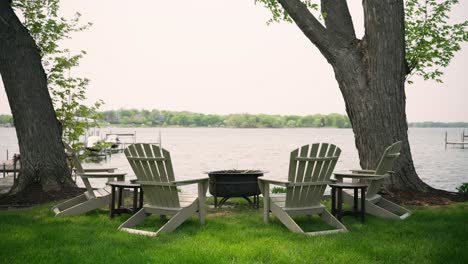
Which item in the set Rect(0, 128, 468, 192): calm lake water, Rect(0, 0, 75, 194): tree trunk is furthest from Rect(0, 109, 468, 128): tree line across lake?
Rect(0, 0, 75, 194): tree trunk

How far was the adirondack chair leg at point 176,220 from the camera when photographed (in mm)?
5125

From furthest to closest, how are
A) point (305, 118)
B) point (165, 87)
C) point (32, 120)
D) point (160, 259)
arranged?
1. point (305, 118)
2. point (165, 87)
3. point (32, 120)
4. point (160, 259)

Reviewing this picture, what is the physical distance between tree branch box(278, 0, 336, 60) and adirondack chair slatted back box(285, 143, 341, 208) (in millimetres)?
3331

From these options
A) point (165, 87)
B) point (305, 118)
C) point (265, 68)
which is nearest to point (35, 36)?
point (265, 68)

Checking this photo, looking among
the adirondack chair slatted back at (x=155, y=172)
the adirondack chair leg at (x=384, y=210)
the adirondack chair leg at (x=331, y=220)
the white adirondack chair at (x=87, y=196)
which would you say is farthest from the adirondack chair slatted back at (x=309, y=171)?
the white adirondack chair at (x=87, y=196)

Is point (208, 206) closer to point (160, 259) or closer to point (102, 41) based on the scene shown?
point (160, 259)

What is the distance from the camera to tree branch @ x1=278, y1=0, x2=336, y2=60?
8234mm

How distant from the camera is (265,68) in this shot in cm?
10294

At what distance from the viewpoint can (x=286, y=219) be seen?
5.29 metres

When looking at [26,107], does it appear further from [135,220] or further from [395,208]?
[395,208]

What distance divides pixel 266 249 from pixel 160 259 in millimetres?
996

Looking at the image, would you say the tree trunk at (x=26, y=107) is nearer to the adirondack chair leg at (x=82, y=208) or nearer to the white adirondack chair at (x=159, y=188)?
the adirondack chair leg at (x=82, y=208)

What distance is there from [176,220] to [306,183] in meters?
1.51

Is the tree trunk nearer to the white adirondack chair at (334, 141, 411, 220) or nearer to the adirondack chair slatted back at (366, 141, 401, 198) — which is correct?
the white adirondack chair at (334, 141, 411, 220)
